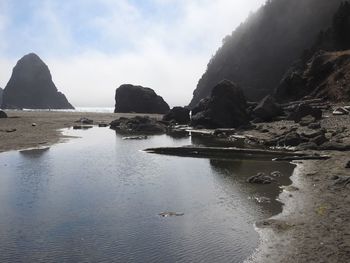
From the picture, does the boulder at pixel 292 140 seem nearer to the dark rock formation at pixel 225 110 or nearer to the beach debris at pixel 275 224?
the beach debris at pixel 275 224

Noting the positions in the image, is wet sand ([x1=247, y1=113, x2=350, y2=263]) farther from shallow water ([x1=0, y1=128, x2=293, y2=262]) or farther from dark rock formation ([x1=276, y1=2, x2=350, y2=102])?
dark rock formation ([x1=276, y1=2, x2=350, y2=102])

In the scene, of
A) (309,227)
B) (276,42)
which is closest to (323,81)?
(309,227)

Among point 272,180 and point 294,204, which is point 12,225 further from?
point 272,180

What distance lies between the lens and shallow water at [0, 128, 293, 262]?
505 inches

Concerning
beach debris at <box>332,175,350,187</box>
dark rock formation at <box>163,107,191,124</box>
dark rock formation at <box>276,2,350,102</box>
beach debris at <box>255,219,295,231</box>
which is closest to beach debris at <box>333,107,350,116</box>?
dark rock formation at <box>276,2,350,102</box>

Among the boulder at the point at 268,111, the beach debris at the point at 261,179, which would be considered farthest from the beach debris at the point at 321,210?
the boulder at the point at 268,111

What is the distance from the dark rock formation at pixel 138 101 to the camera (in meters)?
162

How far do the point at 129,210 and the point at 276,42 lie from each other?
18249 cm

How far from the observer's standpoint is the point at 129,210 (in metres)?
17.4

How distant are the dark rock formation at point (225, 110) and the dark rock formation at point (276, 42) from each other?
95.7 m

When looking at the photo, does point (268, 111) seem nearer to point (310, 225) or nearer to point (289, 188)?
point (289, 188)

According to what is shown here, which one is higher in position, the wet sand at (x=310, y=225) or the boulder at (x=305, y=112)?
the boulder at (x=305, y=112)

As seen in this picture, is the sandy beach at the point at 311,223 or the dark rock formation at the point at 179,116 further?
the dark rock formation at the point at 179,116

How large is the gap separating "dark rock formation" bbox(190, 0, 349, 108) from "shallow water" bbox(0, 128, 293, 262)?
142389 mm
